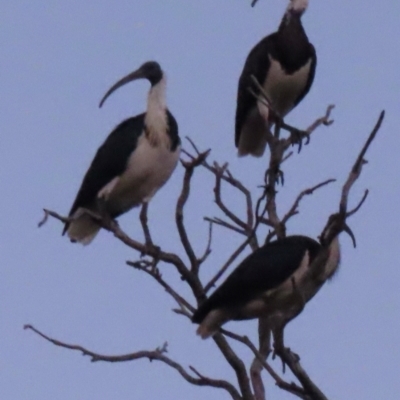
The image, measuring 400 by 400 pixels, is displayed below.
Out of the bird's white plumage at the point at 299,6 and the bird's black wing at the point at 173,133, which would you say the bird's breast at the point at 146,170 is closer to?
the bird's black wing at the point at 173,133

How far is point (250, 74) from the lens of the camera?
1074cm

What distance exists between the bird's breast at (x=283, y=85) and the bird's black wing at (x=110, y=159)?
1749 mm

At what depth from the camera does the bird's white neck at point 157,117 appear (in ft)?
29.6

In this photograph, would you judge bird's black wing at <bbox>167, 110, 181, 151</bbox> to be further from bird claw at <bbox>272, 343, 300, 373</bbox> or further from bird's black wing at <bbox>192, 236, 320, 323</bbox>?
bird claw at <bbox>272, 343, 300, 373</bbox>

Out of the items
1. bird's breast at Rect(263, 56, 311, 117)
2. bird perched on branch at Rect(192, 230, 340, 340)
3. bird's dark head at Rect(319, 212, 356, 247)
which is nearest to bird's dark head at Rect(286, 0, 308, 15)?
bird's breast at Rect(263, 56, 311, 117)

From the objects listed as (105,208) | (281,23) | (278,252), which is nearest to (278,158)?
(278,252)

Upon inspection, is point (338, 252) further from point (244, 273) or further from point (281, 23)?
point (281, 23)

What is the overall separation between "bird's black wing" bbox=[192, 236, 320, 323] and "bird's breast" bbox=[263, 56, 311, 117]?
2.86 meters

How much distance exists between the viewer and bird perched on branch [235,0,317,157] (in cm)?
1072

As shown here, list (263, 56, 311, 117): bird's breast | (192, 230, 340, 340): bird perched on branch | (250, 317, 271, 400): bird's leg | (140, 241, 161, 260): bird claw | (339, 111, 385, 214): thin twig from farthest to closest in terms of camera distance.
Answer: (263, 56, 311, 117): bird's breast → (192, 230, 340, 340): bird perched on branch → (140, 241, 161, 260): bird claw → (250, 317, 271, 400): bird's leg → (339, 111, 385, 214): thin twig

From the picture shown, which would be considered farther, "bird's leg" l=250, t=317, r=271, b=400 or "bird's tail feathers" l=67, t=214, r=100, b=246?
"bird's tail feathers" l=67, t=214, r=100, b=246

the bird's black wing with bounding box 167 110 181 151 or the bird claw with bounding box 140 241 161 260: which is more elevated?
the bird's black wing with bounding box 167 110 181 151

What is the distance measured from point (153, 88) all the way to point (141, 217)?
1.31 metres

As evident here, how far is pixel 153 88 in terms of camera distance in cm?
944
